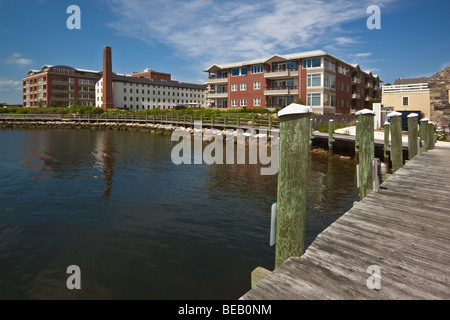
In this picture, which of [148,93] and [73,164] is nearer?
[73,164]

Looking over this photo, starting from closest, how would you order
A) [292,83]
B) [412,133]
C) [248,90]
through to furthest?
[412,133] → [292,83] → [248,90]

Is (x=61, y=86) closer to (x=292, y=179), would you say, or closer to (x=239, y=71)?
(x=239, y=71)

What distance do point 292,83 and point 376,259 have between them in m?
47.2

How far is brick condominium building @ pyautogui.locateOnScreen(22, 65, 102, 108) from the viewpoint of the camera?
93.7 m

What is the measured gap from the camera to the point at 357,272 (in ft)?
11.8

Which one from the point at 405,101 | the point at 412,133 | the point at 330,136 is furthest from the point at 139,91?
the point at 412,133

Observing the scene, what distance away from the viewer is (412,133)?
13500 millimetres

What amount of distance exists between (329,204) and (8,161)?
2151 centimetres

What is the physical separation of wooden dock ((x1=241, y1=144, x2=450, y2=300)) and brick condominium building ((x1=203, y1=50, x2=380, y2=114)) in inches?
1611

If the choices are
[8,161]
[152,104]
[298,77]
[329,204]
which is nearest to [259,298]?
[329,204]

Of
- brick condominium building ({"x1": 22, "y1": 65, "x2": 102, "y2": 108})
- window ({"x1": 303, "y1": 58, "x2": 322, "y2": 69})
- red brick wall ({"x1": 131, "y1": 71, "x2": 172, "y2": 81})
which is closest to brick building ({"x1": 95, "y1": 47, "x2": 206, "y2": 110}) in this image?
red brick wall ({"x1": 131, "y1": 71, "x2": 172, "y2": 81})
